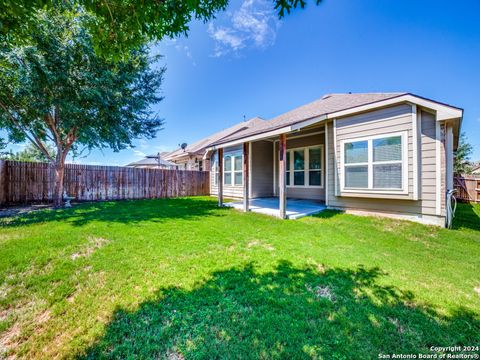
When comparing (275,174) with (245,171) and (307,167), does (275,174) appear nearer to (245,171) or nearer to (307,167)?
(307,167)

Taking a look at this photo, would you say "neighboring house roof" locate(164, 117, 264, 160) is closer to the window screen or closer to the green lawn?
the window screen

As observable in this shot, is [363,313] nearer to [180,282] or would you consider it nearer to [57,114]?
[180,282]

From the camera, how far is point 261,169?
10.4 m

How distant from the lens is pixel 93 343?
1.76 meters

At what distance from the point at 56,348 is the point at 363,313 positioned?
9.77 feet

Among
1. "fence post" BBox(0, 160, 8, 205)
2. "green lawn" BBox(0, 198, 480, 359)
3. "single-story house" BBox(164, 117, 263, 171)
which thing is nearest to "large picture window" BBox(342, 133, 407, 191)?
"green lawn" BBox(0, 198, 480, 359)

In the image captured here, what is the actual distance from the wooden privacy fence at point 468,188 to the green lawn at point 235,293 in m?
9.16

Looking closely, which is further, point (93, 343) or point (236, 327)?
point (236, 327)

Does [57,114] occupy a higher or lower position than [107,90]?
lower

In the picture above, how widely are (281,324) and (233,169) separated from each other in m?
9.53

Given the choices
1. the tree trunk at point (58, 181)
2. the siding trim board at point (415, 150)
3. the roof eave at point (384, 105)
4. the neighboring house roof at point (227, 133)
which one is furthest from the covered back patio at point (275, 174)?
the tree trunk at point (58, 181)

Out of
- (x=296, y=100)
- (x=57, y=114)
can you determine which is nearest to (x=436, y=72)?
(x=296, y=100)

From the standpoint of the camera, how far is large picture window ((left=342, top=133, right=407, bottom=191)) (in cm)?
542

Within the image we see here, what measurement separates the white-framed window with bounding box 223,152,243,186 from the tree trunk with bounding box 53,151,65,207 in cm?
764
